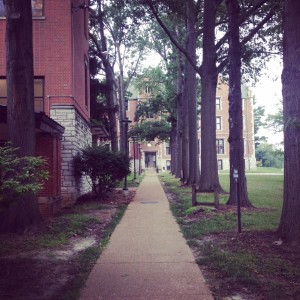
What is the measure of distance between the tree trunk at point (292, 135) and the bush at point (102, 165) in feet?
30.1

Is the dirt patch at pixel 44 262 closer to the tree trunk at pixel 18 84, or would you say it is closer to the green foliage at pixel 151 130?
the tree trunk at pixel 18 84

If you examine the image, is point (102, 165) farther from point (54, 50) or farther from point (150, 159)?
point (150, 159)

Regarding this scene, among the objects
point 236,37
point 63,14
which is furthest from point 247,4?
point 63,14

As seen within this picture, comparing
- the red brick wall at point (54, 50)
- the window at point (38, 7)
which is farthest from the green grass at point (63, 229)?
the window at point (38, 7)

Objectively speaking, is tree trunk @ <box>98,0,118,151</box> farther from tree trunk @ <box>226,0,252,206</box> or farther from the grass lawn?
the grass lawn

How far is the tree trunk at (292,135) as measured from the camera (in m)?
7.12

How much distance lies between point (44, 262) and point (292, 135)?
472 cm

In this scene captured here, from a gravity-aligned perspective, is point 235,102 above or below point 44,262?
above

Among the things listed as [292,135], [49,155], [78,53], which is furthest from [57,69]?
[292,135]

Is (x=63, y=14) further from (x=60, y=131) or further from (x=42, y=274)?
(x=42, y=274)

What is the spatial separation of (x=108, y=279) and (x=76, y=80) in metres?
11.2

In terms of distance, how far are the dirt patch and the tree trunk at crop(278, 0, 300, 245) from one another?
349 cm

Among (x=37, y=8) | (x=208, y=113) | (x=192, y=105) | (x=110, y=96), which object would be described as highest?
(x=37, y=8)

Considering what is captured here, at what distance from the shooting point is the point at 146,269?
581 centimetres
